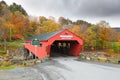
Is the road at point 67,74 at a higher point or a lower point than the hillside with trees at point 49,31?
lower

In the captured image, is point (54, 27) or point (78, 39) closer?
point (78, 39)

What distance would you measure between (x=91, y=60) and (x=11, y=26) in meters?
34.5

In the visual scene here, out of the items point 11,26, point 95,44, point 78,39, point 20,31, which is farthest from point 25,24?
point 78,39

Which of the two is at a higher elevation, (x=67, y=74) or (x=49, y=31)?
(x=49, y=31)

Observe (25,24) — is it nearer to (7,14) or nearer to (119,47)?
(7,14)

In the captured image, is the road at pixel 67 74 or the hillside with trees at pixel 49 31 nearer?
the road at pixel 67 74

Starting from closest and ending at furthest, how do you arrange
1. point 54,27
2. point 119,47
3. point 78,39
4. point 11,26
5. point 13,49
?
point 78,39, point 13,49, point 11,26, point 54,27, point 119,47

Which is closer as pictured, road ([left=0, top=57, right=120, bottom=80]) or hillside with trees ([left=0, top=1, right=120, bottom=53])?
road ([left=0, top=57, right=120, bottom=80])

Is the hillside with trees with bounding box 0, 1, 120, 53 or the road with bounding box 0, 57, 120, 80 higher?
the hillside with trees with bounding box 0, 1, 120, 53

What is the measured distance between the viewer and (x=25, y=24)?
216ft

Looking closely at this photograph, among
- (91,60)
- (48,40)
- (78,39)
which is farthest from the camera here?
(78,39)

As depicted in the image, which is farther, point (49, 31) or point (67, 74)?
point (49, 31)

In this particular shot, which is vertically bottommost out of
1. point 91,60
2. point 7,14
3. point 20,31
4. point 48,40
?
point 91,60

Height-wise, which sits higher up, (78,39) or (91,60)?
(78,39)
